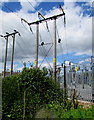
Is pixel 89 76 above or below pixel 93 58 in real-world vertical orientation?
below

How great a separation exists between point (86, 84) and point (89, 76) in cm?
40

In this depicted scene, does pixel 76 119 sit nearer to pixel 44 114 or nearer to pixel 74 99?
pixel 44 114

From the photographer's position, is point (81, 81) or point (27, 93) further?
point (81, 81)

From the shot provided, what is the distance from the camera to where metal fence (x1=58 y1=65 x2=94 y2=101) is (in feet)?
17.9

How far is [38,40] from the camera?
331 inches

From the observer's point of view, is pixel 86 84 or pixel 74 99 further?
pixel 86 84

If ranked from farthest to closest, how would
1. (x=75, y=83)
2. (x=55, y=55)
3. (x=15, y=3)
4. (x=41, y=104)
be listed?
(x=55, y=55) < (x=75, y=83) < (x=15, y=3) < (x=41, y=104)

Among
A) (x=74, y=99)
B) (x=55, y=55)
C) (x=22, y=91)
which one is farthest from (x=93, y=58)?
(x=22, y=91)

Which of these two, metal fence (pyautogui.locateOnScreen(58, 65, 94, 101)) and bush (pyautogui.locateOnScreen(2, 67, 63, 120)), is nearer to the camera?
bush (pyautogui.locateOnScreen(2, 67, 63, 120))

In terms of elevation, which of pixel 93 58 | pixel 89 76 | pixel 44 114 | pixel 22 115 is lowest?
pixel 22 115

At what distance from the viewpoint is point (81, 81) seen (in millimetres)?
5918

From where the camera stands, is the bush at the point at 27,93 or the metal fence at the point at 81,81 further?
the metal fence at the point at 81,81

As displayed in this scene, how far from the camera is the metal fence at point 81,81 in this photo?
546cm

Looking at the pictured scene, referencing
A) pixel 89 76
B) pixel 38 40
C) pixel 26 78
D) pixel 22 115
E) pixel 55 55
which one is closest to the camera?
pixel 22 115
